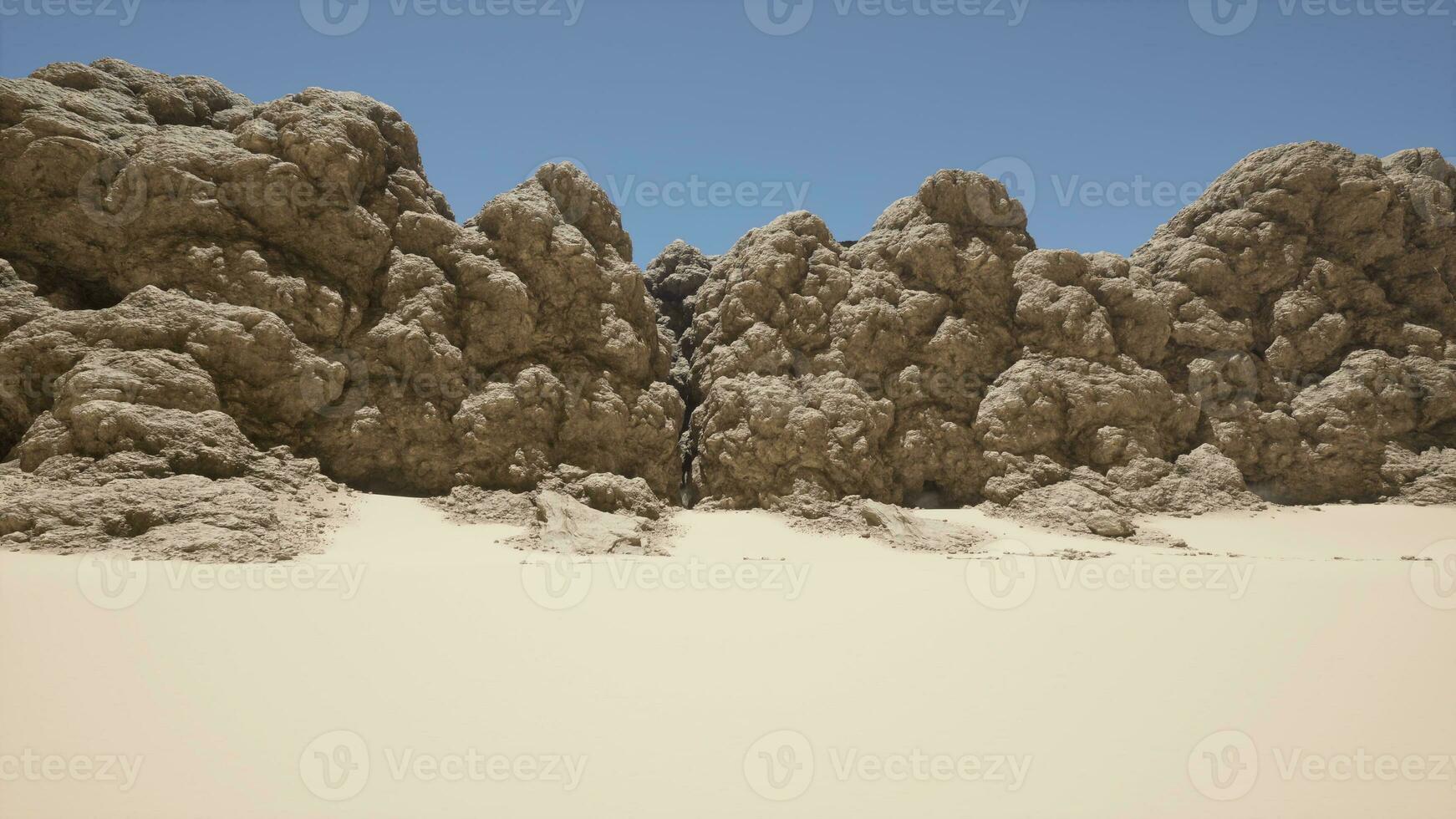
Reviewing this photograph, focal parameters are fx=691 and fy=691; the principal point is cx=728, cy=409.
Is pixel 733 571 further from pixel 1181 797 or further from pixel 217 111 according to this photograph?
pixel 217 111

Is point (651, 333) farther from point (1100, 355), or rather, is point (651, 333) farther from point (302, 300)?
point (1100, 355)

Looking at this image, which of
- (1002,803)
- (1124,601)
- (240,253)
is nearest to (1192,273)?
(1124,601)

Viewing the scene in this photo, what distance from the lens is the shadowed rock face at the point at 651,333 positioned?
769 centimetres

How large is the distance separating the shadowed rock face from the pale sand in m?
2.85

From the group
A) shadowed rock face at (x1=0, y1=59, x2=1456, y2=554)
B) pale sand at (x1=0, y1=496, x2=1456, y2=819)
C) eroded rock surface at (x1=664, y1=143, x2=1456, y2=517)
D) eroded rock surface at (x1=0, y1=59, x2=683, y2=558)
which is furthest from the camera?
eroded rock surface at (x1=664, y1=143, x2=1456, y2=517)

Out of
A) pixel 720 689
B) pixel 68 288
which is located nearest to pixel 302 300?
pixel 68 288

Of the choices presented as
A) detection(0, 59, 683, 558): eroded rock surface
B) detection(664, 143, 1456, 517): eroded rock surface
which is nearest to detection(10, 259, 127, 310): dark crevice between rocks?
detection(0, 59, 683, 558): eroded rock surface

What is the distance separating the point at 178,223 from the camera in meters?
8.13

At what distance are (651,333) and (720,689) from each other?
310 inches

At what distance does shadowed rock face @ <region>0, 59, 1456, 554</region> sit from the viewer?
7.69 metres

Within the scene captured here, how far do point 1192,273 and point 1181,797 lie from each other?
37.0 ft

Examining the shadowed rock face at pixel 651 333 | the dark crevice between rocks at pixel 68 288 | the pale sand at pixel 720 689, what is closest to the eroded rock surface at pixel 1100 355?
the shadowed rock face at pixel 651 333

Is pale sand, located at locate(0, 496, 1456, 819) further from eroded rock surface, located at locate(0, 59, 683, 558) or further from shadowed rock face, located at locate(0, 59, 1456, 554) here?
eroded rock surface, located at locate(0, 59, 683, 558)

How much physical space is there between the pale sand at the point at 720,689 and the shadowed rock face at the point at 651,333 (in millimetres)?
2853
